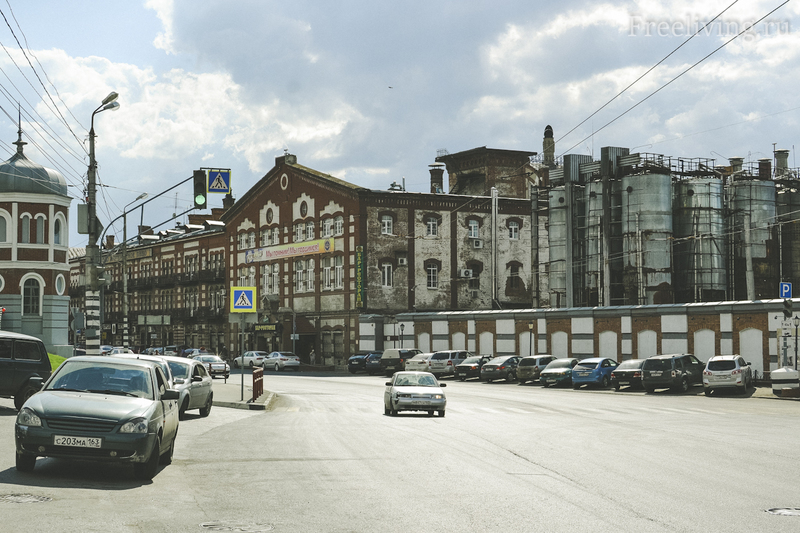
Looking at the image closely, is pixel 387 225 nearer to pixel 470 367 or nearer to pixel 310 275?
pixel 310 275

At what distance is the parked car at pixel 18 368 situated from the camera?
21.2 m

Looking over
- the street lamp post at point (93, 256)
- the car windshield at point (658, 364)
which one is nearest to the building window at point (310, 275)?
the car windshield at point (658, 364)

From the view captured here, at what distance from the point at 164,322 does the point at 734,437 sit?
79671 millimetres

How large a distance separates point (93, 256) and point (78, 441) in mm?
15542

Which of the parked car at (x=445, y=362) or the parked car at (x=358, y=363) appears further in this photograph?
the parked car at (x=358, y=363)

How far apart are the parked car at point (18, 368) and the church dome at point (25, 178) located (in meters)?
29.1

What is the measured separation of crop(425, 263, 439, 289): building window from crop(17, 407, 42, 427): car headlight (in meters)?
59.3

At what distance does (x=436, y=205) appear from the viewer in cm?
7056

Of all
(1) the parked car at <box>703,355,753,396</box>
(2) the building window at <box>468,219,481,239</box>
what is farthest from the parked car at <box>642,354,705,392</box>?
(2) the building window at <box>468,219,481,239</box>

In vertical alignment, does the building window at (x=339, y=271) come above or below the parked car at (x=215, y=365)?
above

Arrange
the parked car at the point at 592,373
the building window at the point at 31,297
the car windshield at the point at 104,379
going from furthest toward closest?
the building window at the point at 31,297 → the parked car at the point at 592,373 → the car windshield at the point at 104,379

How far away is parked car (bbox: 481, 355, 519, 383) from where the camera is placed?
4881cm

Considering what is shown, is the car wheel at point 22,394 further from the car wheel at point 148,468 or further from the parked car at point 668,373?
the parked car at point 668,373

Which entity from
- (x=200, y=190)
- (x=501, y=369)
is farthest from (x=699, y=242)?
(x=200, y=190)
